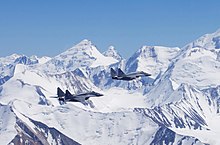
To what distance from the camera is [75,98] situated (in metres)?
180

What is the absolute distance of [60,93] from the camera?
188 m

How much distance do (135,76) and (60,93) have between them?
23.5 meters

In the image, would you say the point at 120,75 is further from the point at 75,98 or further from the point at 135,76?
the point at 75,98

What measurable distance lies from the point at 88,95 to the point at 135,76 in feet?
53.1

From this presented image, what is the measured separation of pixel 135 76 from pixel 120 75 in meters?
4.61

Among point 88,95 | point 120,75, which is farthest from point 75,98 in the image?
point 120,75

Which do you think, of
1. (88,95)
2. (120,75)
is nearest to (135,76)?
(120,75)

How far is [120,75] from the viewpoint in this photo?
189m

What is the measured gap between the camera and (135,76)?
18912 centimetres

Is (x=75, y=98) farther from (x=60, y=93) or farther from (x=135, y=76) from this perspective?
(x=135, y=76)

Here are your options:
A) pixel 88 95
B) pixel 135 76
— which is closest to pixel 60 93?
pixel 88 95

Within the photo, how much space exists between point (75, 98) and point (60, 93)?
383 inches

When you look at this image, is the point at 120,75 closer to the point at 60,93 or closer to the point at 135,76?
the point at 135,76

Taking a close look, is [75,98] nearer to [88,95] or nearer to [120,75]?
[88,95]
